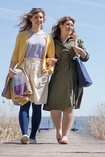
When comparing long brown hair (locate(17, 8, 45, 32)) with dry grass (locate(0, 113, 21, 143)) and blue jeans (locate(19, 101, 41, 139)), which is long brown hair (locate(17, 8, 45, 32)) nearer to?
blue jeans (locate(19, 101, 41, 139))

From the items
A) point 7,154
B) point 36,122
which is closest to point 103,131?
point 36,122

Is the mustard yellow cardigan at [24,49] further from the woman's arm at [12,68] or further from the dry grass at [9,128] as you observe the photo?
the dry grass at [9,128]

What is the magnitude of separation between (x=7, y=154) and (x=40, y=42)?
5.66 ft

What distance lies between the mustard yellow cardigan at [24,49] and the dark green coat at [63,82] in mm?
141

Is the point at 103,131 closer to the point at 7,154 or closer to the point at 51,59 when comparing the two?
the point at 51,59

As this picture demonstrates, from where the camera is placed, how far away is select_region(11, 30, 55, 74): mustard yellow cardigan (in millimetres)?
4125

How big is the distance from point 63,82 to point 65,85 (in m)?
0.05

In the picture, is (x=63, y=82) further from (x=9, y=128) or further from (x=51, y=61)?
(x=9, y=128)

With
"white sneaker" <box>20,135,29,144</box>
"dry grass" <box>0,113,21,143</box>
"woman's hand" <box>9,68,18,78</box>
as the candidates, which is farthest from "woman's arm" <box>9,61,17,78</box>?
"dry grass" <box>0,113,21,143</box>

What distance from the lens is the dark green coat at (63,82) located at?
421 centimetres

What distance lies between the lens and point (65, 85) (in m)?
4.24

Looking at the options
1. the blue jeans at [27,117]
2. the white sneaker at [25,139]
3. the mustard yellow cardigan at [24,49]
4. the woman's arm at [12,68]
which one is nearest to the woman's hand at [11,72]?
the woman's arm at [12,68]

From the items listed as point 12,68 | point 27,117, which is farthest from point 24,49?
point 27,117

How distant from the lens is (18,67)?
4195 millimetres
